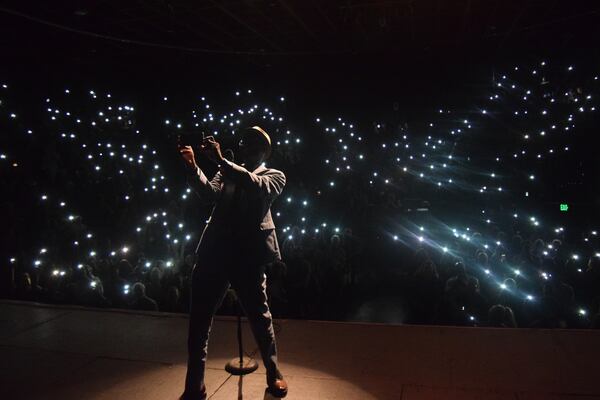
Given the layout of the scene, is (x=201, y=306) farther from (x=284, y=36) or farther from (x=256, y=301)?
(x=284, y=36)

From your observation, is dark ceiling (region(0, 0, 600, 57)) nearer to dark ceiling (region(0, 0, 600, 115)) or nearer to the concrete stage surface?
dark ceiling (region(0, 0, 600, 115))

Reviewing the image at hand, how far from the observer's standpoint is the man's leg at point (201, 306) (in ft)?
7.45

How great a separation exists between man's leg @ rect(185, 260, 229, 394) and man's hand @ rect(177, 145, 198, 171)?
57cm

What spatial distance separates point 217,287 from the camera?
2.29 meters

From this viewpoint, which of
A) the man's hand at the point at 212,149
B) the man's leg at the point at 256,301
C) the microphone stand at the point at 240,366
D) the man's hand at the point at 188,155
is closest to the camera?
the man's hand at the point at 212,149

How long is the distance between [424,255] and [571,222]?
7513 mm

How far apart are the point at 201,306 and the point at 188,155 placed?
2.92 feet

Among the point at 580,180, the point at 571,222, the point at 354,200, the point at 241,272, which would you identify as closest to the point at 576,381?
the point at 241,272

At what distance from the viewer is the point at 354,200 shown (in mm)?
13062

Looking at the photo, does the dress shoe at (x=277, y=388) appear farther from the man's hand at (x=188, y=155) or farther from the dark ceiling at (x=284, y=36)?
the dark ceiling at (x=284, y=36)

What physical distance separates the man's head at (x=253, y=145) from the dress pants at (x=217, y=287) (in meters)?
0.51

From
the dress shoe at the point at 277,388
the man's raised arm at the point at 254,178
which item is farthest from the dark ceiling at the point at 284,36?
the dress shoe at the point at 277,388

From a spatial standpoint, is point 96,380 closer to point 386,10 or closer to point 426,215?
point 386,10

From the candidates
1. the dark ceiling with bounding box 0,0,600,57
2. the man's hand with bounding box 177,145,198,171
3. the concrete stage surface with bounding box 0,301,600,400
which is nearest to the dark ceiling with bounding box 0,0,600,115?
the dark ceiling with bounding box 0,0,600,57
